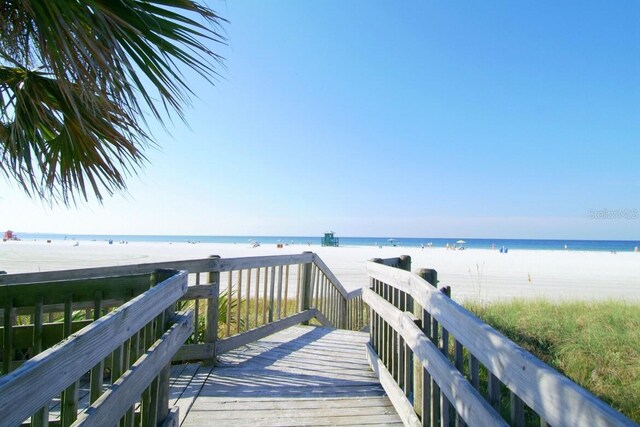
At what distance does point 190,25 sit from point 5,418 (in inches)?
91.8

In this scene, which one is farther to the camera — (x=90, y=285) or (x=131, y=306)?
(x=90, y=285)

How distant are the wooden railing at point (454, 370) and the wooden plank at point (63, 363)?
1.27 m

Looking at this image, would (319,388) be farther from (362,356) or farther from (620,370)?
(620,370)

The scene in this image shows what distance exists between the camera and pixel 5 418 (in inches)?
33.6

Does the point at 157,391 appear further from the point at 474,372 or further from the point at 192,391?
the point at 474,372

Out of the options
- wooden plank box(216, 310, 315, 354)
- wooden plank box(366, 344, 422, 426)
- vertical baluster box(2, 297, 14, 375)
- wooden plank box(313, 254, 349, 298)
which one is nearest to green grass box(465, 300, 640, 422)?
wooden plank box(366, 344, 422, 426)

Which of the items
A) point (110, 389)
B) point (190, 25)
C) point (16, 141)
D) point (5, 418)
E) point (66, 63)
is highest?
point (190, 25)

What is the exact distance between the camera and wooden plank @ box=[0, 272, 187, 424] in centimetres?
90

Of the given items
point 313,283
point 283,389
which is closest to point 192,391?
point 283,389

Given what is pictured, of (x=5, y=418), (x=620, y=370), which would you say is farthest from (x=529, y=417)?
(x=5, y=418)

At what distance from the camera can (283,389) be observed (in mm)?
3715

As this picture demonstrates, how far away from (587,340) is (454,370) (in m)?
3.96

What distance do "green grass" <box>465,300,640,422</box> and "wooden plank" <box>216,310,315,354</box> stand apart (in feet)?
9.17

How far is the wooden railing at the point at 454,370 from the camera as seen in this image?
1091mm
